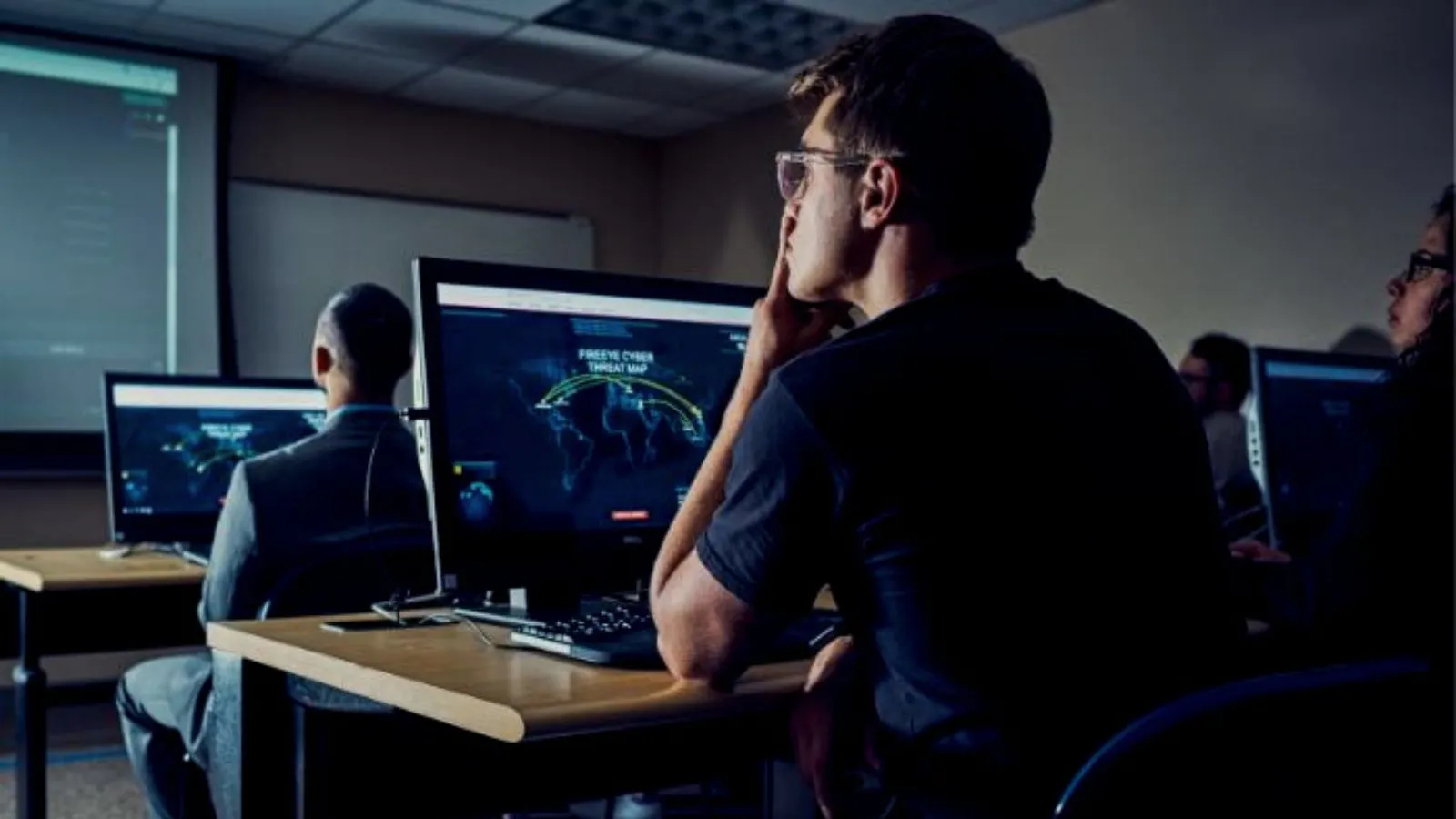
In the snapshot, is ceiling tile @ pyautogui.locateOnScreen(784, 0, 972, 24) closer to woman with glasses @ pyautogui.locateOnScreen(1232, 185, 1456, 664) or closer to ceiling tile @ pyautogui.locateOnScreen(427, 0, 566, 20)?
ceiling tile @ pyautogui.locateOnScreen(427, 0, 566, 20)

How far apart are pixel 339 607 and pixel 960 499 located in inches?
51.2

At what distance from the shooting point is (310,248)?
5.27 m

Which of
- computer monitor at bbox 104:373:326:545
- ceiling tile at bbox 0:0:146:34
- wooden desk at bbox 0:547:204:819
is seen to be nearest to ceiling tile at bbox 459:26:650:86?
ceiling tile at bbox 0:0:146:34

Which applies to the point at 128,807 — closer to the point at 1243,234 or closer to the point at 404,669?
the point at 404,669

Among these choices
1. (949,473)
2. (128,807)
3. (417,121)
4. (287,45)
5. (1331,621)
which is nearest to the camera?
(949,473)

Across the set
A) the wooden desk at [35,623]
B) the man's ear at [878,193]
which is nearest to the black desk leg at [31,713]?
the wooden desk at [35,623]

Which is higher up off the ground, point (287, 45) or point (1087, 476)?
point (287, 45)

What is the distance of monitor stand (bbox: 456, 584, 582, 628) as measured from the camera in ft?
5.39

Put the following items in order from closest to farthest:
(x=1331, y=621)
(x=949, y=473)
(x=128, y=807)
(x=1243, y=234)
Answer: (x=949, y=473)
(x=1331, y=621)
(x=128, y=807)
(x=1243, y=234)

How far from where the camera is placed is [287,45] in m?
4.79

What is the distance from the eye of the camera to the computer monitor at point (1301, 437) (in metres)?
2.79

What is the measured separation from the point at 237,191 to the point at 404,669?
13.9 feet

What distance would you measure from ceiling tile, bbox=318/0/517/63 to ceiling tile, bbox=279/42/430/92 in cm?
10

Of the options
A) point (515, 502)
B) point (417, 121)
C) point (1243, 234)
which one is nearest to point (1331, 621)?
point (515, 502)
